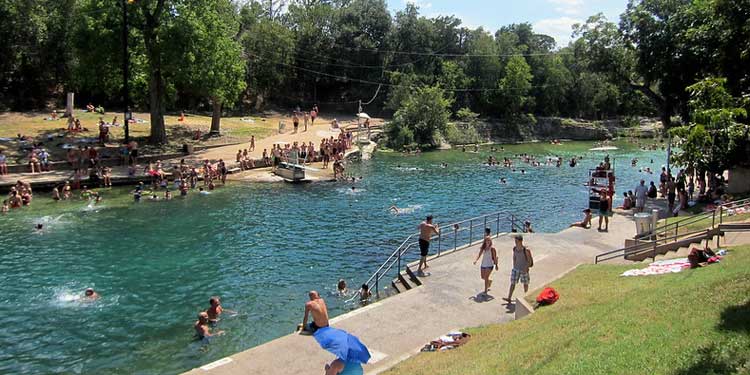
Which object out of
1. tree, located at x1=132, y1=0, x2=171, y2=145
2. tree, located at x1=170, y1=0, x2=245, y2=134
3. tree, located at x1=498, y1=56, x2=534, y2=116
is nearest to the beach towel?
tree, located at x1=170, y1=0, x2=245, y2=134

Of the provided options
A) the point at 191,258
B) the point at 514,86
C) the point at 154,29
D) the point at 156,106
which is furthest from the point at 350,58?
the point at 191,258

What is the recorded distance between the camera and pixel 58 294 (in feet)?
60.1

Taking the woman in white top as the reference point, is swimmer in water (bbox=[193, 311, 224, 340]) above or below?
below

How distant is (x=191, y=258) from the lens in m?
22.4

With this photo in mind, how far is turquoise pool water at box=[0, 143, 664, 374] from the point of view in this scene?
49.2 feet

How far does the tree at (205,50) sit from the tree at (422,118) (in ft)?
84.4

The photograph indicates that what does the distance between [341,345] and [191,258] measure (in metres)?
15.4

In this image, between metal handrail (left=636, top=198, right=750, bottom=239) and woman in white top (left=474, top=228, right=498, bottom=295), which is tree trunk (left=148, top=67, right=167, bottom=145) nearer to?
woman in white top (left=474, top=228, right=498, bottom=295)

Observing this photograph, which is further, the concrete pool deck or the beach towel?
the beach towel

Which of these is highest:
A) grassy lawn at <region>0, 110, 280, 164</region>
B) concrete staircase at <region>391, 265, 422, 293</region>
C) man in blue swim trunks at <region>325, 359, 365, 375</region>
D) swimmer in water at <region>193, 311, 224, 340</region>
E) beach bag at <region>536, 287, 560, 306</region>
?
grassy lawn at <region>0, 110, 280, 164</region>

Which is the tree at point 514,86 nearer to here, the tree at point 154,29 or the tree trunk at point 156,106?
the tree trunk at point 156,106

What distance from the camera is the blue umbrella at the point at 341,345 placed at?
27.6 feet

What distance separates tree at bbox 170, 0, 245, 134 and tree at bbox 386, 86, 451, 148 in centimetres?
2574

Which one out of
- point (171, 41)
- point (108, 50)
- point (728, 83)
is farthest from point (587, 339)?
point (108, 50)
